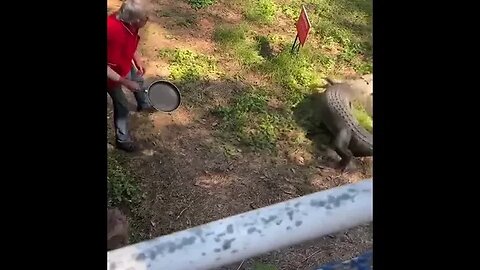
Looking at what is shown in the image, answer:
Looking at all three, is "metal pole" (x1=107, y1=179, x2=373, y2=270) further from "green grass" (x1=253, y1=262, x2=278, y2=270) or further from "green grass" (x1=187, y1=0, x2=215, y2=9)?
"green grass" (x1=187, y1=0, x2=215, y2=9)

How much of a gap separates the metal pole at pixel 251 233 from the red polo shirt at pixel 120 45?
199 cm

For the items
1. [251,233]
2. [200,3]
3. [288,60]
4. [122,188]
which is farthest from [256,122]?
[251,233]

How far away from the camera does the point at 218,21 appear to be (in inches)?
147

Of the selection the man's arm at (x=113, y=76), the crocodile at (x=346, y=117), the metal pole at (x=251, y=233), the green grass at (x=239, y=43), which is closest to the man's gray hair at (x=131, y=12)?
the man's arm at (x=113, y=76)

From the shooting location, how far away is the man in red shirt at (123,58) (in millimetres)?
2730

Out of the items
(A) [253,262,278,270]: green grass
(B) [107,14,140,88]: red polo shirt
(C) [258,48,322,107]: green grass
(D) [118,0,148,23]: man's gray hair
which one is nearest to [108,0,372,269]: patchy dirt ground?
(A) [253,262,278,270]: green grass

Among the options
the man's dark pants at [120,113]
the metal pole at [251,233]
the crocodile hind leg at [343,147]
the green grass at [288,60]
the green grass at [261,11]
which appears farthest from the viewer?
the green grass at [261,11]

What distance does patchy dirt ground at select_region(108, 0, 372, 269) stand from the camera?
2.63 m

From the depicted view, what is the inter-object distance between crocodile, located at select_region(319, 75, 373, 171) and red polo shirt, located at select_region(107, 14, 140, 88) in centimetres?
94

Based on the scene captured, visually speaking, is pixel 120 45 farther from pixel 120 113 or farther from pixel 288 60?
pixel 288 60

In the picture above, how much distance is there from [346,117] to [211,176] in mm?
690

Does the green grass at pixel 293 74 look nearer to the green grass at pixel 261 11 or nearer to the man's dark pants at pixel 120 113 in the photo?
the green grass at pixel 261 11
